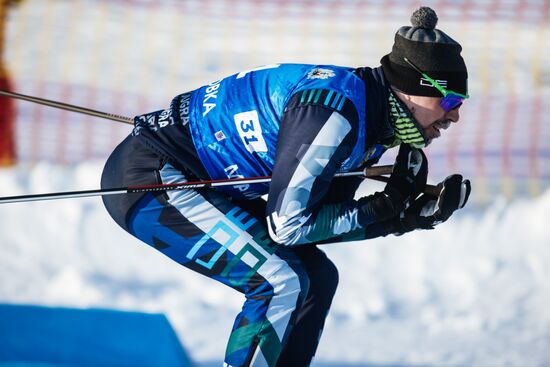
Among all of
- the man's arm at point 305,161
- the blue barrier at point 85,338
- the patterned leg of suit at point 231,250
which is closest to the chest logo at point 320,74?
the man's arm at point 305,161

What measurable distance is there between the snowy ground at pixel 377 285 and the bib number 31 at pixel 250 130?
1.41 meters

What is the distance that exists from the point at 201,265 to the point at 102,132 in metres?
3.31

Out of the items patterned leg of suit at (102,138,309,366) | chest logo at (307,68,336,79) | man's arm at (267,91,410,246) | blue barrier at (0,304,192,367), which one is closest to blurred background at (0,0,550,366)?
blue barrier at (0,304,192,367)

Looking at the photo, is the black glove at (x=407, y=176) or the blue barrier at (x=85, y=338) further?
the blue barrier at (x=85, y=338)

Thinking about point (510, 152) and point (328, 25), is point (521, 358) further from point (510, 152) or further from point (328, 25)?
point (328, 25)

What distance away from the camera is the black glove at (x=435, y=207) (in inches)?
101

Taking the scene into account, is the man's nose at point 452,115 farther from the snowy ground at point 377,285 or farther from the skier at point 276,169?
the snowy ground at point 377,285

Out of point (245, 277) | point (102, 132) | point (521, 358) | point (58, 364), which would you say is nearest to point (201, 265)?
point (245, 277)

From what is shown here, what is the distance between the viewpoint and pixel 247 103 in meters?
2.51

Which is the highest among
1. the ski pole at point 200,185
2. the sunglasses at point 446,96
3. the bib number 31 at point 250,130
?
the sunglasses at point 446,96

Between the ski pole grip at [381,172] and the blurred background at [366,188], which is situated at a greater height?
the ski pole grip at [381,172]

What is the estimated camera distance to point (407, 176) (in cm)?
257

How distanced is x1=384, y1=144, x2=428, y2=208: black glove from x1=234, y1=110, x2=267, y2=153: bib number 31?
17.0 inches

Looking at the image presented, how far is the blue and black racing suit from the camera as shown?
→ 230cm
